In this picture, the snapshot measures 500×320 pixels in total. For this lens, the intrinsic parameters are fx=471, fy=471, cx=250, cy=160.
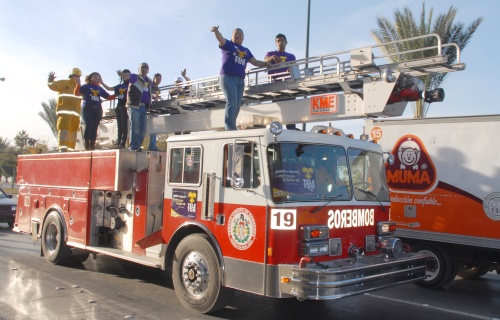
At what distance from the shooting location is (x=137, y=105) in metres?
8.38

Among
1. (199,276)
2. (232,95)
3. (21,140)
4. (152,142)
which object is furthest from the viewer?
(21,140)

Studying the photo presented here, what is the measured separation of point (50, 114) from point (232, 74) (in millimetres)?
27509

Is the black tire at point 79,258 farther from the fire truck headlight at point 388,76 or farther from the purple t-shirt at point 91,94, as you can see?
the fire truck headlight at point 388,76

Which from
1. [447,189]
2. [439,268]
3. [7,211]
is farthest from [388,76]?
[7,211]

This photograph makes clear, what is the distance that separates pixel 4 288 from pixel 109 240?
1.79 m

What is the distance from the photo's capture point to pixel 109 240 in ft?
27.3

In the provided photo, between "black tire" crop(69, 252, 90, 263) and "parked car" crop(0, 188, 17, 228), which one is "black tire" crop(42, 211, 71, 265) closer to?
"black tire" crop(69, 252, 90, 263)

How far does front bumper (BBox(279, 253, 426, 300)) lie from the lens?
15.7 ft

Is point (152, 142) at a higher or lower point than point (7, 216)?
higher

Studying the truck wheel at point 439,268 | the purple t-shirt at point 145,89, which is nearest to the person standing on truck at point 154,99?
the purple t-shirt at point 145,89

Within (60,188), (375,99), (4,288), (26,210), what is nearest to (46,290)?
(4,288)

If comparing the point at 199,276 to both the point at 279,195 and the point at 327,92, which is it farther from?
the point at 327,92

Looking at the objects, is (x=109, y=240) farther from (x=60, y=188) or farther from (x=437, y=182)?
(x=437, y=182)

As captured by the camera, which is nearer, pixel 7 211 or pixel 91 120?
pixel 91 120
